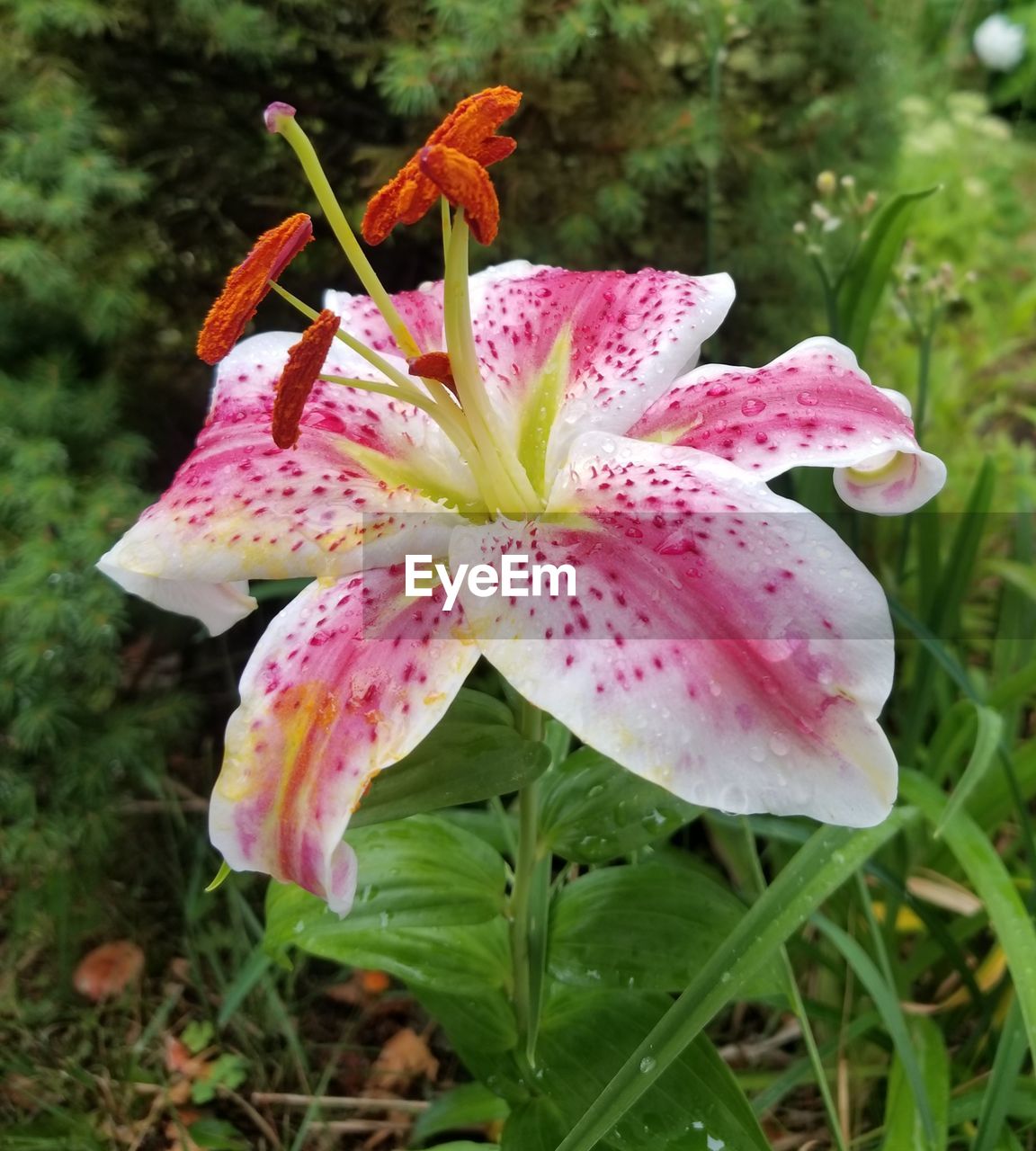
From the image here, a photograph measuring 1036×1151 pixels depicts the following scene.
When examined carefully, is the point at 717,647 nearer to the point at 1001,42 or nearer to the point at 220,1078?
the point at 220,1078

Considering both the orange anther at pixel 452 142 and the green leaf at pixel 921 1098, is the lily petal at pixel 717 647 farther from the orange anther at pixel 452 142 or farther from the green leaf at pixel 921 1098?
the green leaf at pixel 921 1098

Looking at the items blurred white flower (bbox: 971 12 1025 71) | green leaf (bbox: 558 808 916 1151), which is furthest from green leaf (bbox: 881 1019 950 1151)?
blurred white flower (bbox: 971 12 1025 71)

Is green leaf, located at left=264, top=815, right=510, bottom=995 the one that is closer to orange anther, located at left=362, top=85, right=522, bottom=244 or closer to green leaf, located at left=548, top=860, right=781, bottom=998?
green leaf, located at left=548, top=860, right=781, bottom=998

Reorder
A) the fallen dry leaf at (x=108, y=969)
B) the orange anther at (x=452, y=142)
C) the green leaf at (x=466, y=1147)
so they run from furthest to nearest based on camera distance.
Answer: the fallen dry leaf at (x=108, y=969) → the green leaf at (x=466, y=1147) → the orange anther at (x=452, y=142)

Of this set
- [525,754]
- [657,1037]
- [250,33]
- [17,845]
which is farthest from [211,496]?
[250,33]

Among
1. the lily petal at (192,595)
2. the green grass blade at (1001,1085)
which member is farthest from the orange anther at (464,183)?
the green grass blade at (1001,1085)

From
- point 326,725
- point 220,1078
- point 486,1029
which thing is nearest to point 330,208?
point 326,725

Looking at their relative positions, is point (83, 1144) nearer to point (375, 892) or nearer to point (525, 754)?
point (375, 892)
